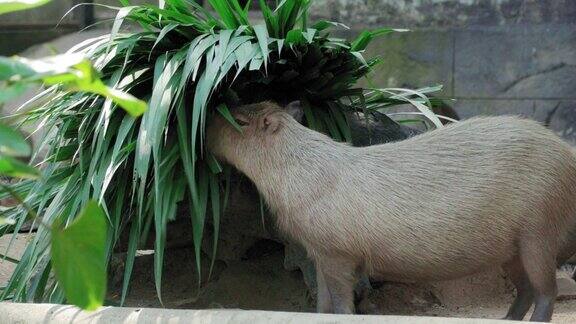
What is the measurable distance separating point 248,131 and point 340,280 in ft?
2.11

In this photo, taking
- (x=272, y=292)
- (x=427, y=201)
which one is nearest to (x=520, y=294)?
(x=427, y=201)

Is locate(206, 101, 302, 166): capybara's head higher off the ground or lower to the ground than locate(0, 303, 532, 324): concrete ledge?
higher

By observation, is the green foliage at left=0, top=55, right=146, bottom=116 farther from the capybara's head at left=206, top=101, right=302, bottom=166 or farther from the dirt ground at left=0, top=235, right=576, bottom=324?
the dirt ground at left=0, top=235, right=576, bottom=324

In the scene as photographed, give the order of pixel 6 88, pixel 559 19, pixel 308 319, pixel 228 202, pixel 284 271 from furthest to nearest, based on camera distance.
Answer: pixel 559 19 → pixel 284 271 → pixel 228 202 → pixel 308 319 → pixel 6 88

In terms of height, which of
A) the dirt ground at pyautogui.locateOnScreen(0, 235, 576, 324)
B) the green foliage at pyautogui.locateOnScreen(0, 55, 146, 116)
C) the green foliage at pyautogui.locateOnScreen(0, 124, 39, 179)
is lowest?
the dirt ground at pyautogui.locateOnScreen(0, 235, 576, 324)

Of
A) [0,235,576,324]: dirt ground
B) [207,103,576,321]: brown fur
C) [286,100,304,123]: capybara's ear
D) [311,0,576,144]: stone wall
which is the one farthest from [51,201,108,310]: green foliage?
[311,0,576,144]: stone wall

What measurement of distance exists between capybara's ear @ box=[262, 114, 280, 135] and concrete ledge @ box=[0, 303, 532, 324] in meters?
0.95

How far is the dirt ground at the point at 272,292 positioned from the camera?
12.6 feet

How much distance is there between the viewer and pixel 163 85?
3.35 metres

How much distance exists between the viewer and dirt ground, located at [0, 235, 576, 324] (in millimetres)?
3854

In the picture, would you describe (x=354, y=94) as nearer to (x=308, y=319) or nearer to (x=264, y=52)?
(x=264, y=52)

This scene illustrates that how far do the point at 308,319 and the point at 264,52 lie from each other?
1228mm

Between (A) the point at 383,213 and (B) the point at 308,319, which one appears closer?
(B) the point at 308,319

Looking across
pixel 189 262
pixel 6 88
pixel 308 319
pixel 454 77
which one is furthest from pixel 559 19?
pixel 6 88
